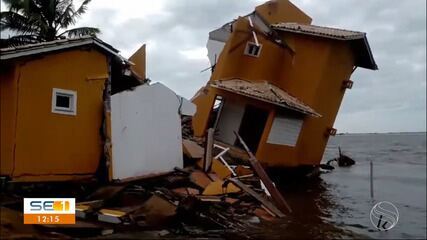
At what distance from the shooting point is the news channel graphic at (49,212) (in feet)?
27.0

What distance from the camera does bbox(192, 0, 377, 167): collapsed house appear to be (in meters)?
21.0

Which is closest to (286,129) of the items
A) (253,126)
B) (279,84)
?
(279,84)

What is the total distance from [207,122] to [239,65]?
11.6 feet

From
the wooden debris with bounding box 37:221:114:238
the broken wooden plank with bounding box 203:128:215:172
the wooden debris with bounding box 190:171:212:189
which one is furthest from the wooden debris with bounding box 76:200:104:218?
the broken wooden plank with bounding box 203:128:215:172

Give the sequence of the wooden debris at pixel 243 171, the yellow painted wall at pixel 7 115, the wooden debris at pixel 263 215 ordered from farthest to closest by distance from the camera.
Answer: the wooden debris at pixel 243 171 < the wooden debris at pixel 263 215 < the yellow painted wall at pixel 7 115

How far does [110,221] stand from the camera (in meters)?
9.11

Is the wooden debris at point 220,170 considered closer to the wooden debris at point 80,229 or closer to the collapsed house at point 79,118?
the collapsed house at point 79,118

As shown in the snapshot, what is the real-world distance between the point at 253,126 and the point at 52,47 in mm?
14855

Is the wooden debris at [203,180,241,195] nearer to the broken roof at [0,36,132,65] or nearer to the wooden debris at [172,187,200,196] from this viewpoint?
the wooden debris at [172,187,200,196]

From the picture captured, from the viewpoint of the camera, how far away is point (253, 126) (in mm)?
24203

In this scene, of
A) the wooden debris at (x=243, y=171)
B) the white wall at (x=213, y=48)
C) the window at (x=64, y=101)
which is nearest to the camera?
the window at (x=64, y=101)

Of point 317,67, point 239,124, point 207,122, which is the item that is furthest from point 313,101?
point 207,122

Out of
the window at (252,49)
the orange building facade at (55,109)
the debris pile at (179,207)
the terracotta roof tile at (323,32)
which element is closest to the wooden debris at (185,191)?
the debris pile at (179,207)

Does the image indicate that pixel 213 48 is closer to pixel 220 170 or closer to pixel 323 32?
pixel 323 32
